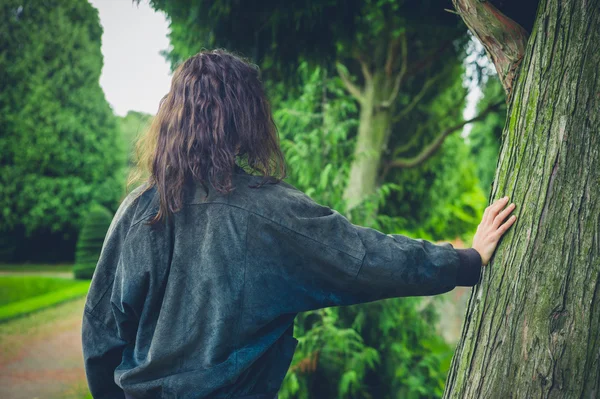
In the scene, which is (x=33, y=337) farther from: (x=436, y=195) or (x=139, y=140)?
(x=139, y=140)

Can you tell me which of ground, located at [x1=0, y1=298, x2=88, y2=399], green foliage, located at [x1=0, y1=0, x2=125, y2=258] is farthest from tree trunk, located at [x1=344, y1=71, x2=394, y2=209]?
green foliage, located at [x1=0, y1=0, x2=125, y2=258]

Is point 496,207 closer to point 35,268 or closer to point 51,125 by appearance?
point 35,268

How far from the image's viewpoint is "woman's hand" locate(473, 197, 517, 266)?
5.72 feet

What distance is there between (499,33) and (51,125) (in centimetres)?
1541

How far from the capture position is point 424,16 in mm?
3895

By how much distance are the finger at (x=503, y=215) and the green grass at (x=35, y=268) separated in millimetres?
13411

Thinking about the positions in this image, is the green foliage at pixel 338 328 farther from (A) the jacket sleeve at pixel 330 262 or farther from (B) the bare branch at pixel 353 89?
(A) the jacket sleeve at pixel 330 262

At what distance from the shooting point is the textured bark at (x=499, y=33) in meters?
1.89

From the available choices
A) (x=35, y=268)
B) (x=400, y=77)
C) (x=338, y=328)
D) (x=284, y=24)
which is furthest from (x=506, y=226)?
(x=35, y=268)

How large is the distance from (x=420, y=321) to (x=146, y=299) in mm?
3545

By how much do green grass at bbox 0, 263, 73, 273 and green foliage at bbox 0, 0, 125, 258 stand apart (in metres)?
0.40

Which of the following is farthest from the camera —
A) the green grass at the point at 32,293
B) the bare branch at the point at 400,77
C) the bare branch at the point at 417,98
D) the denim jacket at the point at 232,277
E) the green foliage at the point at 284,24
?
the green grass at the point at 32,293

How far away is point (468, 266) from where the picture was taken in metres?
1.74

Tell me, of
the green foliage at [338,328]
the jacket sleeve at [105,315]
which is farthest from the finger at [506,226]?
the green foliage at [338,328]
